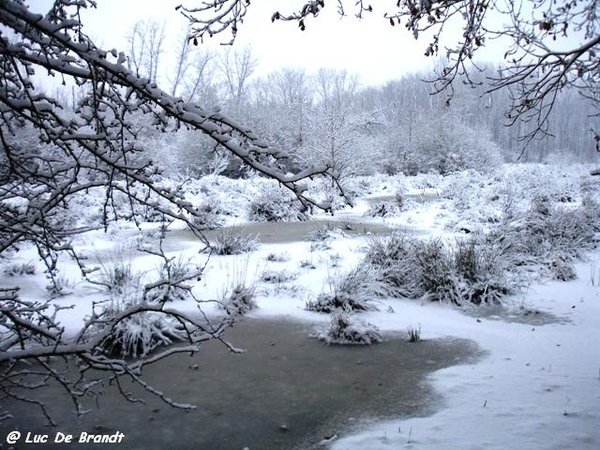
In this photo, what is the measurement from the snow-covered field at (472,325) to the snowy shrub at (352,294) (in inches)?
5.3

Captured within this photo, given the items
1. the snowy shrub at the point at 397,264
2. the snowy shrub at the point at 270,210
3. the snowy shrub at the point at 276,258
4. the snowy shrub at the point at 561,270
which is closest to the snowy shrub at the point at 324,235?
the snowy shrub at the point at 276,258

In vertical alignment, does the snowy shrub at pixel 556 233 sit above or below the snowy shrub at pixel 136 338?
Result: above

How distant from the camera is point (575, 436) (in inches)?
124

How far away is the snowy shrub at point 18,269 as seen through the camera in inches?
318

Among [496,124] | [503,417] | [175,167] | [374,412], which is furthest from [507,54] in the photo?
[496,124]

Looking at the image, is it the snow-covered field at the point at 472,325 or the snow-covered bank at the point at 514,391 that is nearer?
the snow-covered bank at the point at 514,391

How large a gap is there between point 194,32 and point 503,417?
3.55 meters

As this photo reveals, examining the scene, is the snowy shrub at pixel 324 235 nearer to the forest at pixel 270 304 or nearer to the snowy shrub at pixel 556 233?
the forest at pixel 270 304

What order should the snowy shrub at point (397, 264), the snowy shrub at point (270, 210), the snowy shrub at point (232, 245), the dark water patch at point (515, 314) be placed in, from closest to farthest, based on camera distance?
the dark water patch at point (515, 314)
the snowy shrub at point (397, 264)
the snowy shrub at point (232, 245)
the snowy shrub at point (270, 210)

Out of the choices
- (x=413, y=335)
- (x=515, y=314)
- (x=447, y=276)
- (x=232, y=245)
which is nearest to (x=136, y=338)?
(x=413, y=335)

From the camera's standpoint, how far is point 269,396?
408 cm

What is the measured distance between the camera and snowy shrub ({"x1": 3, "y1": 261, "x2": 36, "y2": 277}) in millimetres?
8086

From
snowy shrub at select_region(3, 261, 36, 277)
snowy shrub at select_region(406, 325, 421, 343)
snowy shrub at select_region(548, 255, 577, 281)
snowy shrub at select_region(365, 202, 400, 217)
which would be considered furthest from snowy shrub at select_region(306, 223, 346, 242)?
snowy shrub at select_region(3, 261, 36, 277)

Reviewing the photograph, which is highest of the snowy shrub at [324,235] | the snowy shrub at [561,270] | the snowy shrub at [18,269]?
the snowy shrub at [324,235]
